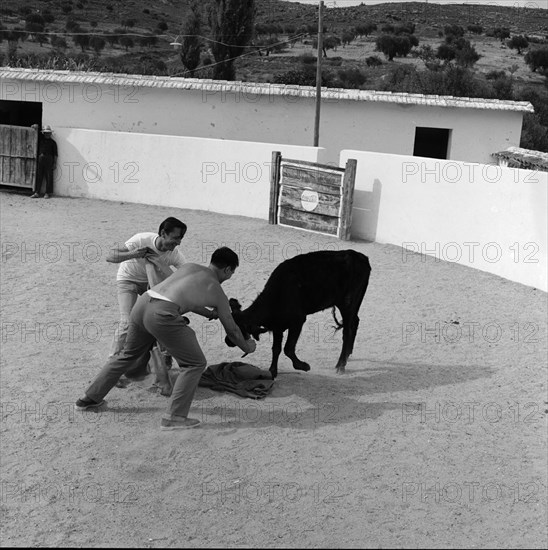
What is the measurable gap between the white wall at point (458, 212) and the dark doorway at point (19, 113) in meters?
15.2

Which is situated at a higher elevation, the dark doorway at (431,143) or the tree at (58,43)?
the tree at (58,43)

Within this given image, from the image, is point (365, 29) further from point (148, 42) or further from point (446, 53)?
point (148, 42)

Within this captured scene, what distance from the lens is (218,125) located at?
910 inches

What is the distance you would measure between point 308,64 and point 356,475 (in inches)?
1933

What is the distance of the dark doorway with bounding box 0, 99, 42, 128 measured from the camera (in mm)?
27516

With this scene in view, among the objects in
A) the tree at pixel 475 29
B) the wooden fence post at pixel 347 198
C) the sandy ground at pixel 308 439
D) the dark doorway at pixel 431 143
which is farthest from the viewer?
the tree at pixel 475 29

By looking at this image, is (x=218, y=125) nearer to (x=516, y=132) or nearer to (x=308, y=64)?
(x=516, y=132)

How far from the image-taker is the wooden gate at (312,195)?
15.3 m

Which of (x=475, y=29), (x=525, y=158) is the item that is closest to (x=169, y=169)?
(x=525, y=158)

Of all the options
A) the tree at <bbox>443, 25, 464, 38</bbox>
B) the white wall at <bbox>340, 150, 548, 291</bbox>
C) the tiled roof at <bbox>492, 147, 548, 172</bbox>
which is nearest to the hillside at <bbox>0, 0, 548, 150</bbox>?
the tree at <bbox>443, 25, 464, 38</bbox>

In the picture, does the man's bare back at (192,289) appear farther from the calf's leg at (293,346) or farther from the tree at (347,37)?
the tree at (347,37)

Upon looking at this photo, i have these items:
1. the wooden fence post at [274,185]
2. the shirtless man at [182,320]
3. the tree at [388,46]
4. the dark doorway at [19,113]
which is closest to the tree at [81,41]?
the tree at [388,46]

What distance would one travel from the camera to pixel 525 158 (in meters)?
18.1

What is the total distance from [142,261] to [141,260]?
0.01m
